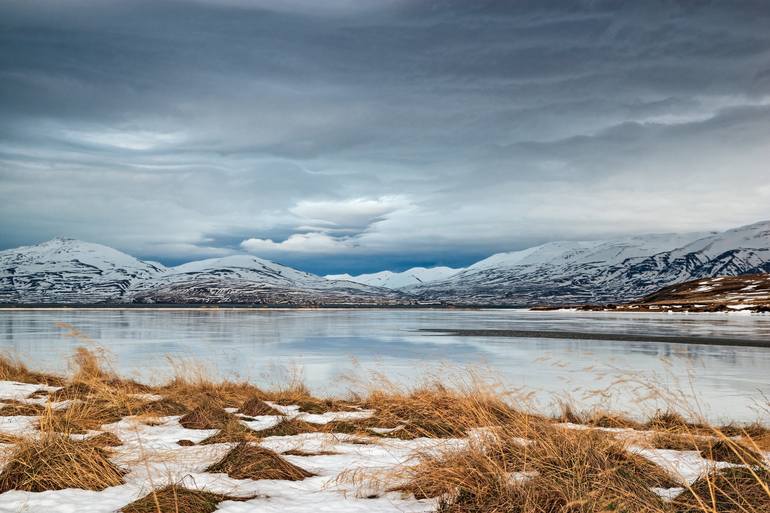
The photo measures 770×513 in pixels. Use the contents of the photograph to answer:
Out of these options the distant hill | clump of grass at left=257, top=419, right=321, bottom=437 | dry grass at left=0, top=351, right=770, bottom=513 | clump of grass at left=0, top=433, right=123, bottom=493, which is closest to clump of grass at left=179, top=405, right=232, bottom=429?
dry grass at left=0, top=351, right=770, bottom=513

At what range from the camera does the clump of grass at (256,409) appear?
11.9 meters

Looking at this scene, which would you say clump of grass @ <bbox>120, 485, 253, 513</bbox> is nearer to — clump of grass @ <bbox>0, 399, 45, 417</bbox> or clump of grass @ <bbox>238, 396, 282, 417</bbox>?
clump of grass @ <bbox>238, 396, 282, 417</bbox>

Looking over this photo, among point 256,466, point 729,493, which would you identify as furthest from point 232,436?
point 729,493

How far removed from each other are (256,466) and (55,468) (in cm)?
213

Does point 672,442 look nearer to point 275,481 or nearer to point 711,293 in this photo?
point 275,481

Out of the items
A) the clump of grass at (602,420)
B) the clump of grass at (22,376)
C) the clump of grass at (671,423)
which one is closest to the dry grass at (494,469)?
the clump of grass at (671,423)

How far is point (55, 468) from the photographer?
20.7ft

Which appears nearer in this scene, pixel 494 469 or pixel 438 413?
pixel 494 469

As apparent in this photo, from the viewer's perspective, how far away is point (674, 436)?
930 cm

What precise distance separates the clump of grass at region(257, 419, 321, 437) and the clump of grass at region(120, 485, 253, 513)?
390cm

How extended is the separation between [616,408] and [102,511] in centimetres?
1138

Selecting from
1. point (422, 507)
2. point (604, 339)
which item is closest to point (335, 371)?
point (422, 507)

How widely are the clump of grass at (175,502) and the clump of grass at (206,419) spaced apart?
13.5 feet

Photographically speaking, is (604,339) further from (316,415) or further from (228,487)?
(228,487)
